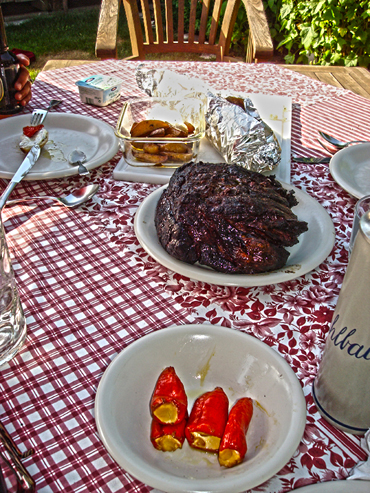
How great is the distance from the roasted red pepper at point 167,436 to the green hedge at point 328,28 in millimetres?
3492

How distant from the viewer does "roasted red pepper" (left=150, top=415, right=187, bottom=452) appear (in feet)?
1.88

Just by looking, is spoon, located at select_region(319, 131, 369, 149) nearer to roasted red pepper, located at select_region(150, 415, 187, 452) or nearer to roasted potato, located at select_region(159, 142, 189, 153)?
roasted potato, located at select_region(159, 142, 189, 153)

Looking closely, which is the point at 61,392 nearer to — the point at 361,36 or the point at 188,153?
the point at 188,153

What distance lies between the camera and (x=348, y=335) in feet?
1.68

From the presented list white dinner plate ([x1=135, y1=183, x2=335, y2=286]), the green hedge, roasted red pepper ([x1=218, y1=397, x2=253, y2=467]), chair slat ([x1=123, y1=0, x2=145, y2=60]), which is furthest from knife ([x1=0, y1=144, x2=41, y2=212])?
the green hedge

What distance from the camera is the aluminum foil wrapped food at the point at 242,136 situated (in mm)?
1217

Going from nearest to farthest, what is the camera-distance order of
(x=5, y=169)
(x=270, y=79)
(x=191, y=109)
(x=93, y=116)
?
(x=5, y=169) → (x=191, y=109) → (x=93, y=116) → (x=270, y=79)

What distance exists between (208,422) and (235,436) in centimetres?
4

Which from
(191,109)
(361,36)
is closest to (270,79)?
(191,109)

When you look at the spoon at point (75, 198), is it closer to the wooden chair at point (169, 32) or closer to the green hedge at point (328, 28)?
the wooden chair at point (169, 32)

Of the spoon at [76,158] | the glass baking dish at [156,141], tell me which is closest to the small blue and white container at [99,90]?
the glass baking dish at [156,141]

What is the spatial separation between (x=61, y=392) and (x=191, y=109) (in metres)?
1.07

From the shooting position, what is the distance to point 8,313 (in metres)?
0.70

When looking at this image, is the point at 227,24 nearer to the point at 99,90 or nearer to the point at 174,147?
the point at 99,90
